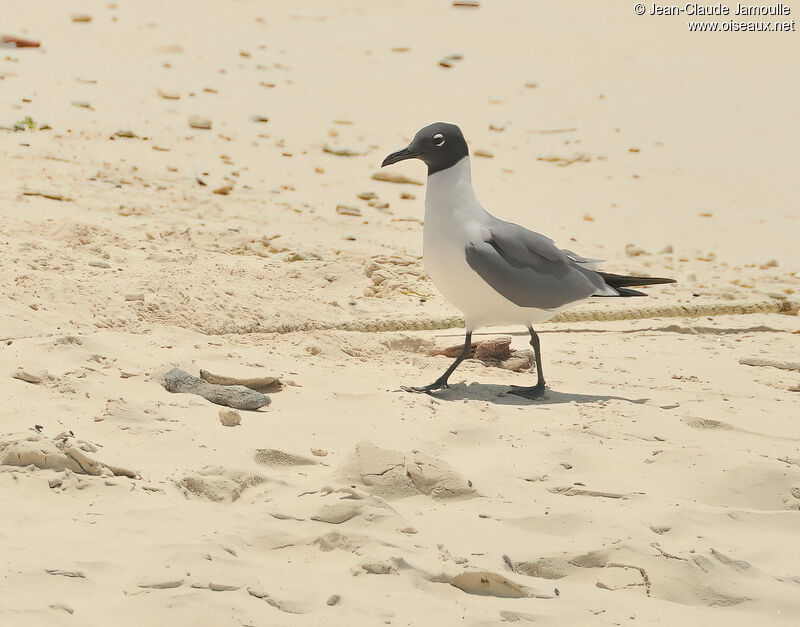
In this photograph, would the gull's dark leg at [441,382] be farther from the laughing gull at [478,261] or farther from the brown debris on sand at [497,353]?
the brown debris on sand at [497,353]

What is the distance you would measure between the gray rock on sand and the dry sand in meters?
0.08

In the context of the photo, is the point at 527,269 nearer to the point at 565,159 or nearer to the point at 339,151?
the point at 339,151

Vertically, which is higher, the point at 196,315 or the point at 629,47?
the point at 629,47

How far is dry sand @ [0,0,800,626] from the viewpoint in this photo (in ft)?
10.2

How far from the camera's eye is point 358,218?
8320 millimetres

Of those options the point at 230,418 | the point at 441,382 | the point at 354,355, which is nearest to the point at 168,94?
the point at 354,355

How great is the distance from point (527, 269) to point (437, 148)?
28.4 inches

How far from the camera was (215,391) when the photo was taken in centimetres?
453

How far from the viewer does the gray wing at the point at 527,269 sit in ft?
16.7

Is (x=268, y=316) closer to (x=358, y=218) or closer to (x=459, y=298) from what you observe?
(x=459, y=298)

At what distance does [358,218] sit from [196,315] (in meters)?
2.82

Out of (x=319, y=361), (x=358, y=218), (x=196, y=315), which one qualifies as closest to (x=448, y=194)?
(x=319, y=361)

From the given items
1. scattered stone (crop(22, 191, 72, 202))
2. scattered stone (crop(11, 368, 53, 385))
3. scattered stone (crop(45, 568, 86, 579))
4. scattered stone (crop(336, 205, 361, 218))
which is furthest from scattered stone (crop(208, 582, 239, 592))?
scattered stone (crop(336, 205, 361, 218))

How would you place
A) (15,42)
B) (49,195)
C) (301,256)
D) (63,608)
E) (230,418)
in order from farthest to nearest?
(15,42) < (49,195) < (301,256) < (230,418) < (63,608)
